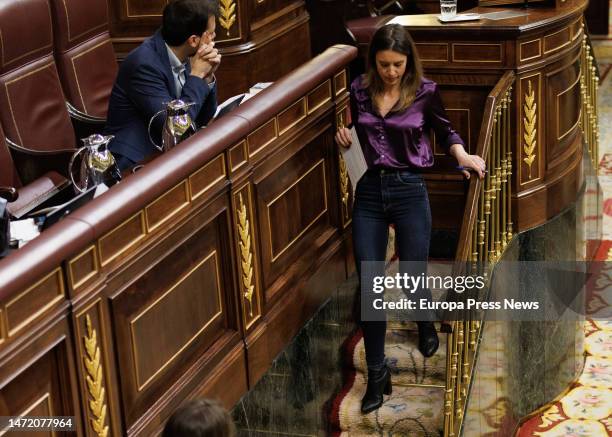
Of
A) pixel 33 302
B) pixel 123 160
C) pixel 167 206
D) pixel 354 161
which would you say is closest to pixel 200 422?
pixel 33 302

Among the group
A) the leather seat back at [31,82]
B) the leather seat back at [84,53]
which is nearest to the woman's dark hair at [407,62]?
the leather seat back at [31,82]

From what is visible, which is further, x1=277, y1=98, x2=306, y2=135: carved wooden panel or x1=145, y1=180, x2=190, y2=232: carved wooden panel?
x1=277, y1=98, x2=306, y2=135: carved wooden panel

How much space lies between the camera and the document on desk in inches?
170

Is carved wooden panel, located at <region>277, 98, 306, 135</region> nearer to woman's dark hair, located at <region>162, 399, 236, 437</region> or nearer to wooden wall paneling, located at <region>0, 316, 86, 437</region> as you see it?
wooden wall paneling, located at <region>0, 316, 86, 437</region>

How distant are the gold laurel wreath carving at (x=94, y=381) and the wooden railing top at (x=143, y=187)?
0.26 m

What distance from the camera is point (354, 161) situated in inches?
171

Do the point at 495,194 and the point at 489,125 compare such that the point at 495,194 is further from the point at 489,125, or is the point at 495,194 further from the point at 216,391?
the point at 216,391

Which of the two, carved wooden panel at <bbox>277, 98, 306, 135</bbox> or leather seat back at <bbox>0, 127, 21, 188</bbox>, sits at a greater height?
carved wooden panel at <bbox>277, 98, 306, 135</bbox>

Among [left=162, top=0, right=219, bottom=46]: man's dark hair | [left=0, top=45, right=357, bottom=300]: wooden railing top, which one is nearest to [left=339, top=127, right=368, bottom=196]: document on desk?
[left=0, top=45, right=357, bottom=300]: wooden railing top

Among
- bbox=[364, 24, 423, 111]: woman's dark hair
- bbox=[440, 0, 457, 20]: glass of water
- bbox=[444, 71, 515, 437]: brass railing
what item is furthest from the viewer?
bbox=[440, 0, 457, 20]: glass of water

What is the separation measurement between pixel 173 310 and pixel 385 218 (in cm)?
121

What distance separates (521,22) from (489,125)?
86cm

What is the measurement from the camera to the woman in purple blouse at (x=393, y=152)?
434 cm

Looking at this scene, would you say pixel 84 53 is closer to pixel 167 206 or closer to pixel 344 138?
pixel 344 138
